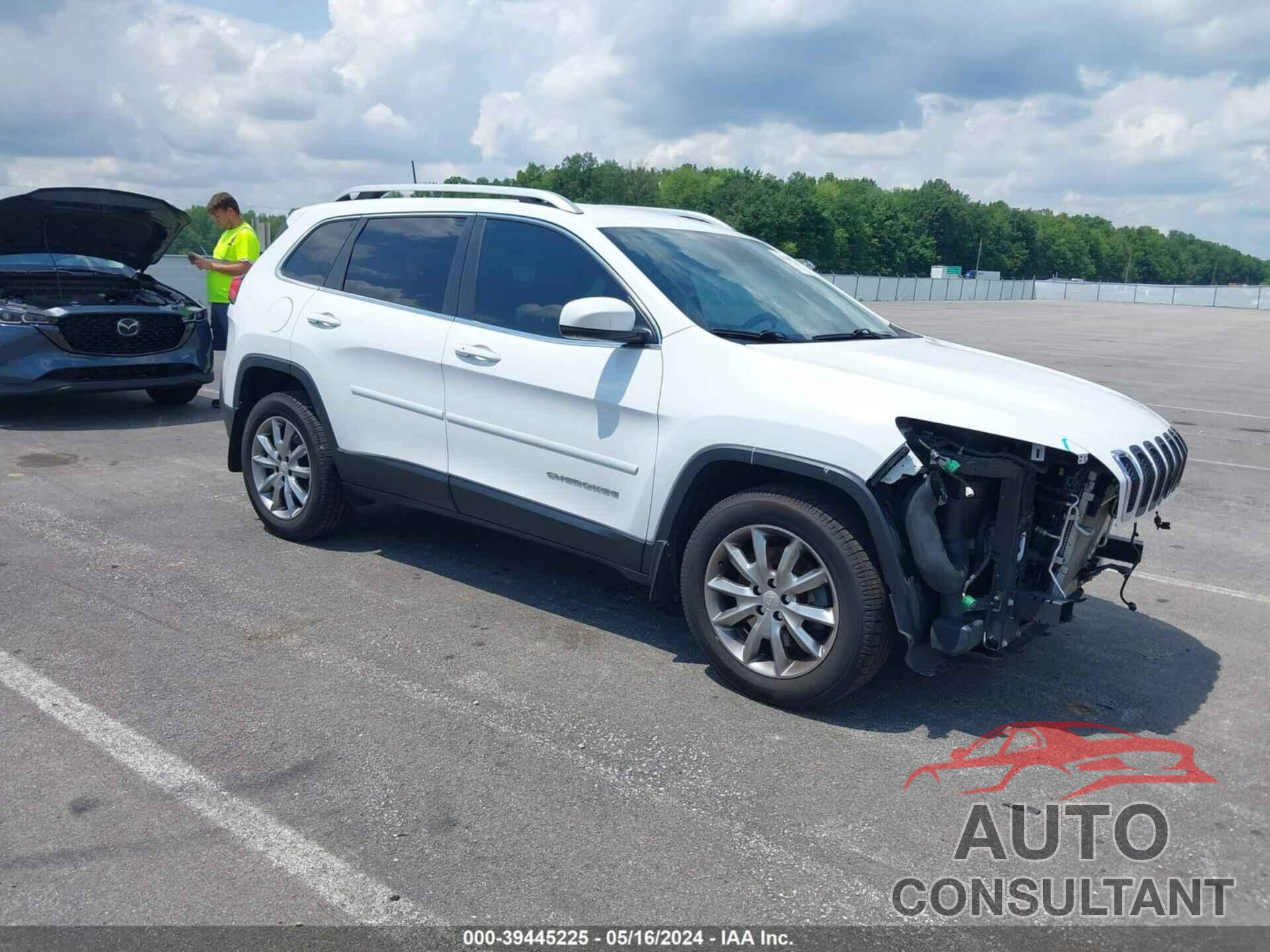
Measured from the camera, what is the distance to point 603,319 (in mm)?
4242

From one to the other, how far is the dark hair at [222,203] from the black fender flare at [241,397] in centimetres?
435

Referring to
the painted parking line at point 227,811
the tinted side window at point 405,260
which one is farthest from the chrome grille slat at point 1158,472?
the tinted side window at point 405,260

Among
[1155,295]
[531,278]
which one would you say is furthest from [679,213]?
[1155,295]

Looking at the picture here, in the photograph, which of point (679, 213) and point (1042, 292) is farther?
point (1042, 292)

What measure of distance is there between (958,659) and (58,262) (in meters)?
8.92

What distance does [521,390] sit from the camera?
4742 mm

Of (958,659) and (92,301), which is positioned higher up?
(92,301)

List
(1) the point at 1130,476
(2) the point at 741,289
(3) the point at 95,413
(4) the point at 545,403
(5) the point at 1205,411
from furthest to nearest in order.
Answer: (5) the point at 1205,411, (3) the point at 95,413, (2) the point at 741,289, (4) the point at 545,403, (1) the point at 1130,476

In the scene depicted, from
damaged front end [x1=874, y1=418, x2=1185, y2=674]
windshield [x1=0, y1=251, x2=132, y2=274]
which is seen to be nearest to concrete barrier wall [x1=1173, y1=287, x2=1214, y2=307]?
windshield [x1=0, y1=251, x2=132, y2=274]

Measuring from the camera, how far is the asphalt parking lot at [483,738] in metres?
2.96

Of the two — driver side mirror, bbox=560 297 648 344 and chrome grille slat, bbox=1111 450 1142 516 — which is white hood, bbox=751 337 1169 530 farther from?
driver side mirror, bbox=560 297 648 344

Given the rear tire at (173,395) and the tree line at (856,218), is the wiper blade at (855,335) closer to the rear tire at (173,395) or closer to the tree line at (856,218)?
the rear tire at (173,395)

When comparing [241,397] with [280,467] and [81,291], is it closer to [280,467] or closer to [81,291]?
[280,467]

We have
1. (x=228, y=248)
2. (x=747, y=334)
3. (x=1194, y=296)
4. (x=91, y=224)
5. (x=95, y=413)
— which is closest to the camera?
(x=747, y=334)
